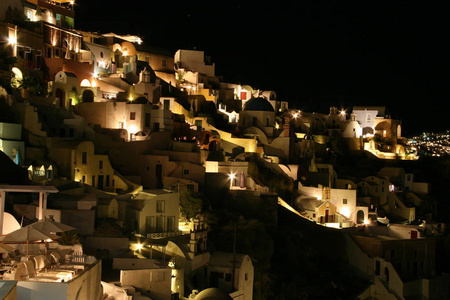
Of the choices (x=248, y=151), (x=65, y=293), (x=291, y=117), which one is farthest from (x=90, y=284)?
(x=291, y=117)

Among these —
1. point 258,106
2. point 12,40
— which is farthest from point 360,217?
point 12,40

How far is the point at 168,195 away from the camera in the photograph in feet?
96.9

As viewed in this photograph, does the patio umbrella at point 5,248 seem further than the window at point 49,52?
No

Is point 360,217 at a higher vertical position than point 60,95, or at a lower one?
lower

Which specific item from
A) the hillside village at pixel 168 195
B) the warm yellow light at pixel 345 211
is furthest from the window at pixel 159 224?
the warm yellow light at pixel 345 211

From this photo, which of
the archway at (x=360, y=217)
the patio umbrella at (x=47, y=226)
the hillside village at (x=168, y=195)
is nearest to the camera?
the patio umbrella at (x=47, y=226)

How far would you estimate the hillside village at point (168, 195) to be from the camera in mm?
23281

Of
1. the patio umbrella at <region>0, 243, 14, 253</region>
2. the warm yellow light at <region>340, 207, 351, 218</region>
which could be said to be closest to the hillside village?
the patio umbrella at <region>0, 243, 14, 253</region>

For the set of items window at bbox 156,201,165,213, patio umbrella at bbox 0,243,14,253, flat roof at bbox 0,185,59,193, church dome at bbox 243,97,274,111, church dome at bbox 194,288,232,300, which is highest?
church dome at bbox 243,97,274,111

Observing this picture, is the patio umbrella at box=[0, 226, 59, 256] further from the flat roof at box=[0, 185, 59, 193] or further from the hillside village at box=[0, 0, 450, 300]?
the flat roof at box=[0, 185, 59, 193]

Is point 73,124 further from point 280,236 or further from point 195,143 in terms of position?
point 280,236

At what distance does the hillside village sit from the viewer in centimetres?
2328

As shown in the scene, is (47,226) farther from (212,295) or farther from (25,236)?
(212,295)

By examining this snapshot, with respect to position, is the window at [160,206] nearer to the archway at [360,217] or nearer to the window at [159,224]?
the window at [159,224]
